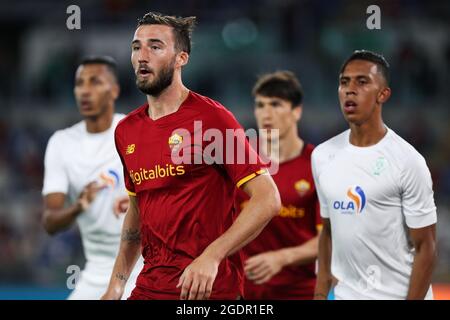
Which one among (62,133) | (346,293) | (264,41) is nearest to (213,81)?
(264,41)

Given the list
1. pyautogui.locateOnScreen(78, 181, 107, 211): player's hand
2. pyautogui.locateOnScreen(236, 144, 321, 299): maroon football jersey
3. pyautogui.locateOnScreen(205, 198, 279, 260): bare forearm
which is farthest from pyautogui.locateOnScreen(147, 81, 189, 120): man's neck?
pyautogui.locateOnScreen(236, 144, 321, 299): maroon football jersey

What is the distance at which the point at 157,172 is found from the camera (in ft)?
13.9

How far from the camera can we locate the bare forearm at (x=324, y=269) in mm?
5301

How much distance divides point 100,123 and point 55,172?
51 centimetres

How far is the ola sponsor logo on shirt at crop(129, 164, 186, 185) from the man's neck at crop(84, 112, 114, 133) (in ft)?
7.29

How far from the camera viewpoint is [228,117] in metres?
4.15

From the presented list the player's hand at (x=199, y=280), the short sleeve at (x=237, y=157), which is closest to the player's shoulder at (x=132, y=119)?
the short sleeve at (x=237, y=157)

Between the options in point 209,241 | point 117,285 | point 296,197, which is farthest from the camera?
point 296,197

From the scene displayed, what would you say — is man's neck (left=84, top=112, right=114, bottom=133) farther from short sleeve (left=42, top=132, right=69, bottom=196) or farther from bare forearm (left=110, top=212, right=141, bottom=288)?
bare forearm (left=110, top=212, right=141, bottom=288)

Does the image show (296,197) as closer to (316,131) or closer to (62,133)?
→ (62,133)

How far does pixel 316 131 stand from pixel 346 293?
930cm

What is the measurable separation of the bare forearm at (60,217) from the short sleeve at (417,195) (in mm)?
2318

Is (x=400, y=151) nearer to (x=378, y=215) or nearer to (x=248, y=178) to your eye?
(x=378, y=215)

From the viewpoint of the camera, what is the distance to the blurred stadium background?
14117mm
